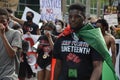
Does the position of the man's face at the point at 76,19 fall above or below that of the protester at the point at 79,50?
above

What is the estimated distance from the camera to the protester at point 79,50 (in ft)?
19.1

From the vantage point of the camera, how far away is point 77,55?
582 cm

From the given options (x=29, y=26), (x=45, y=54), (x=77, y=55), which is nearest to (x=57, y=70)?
(x=77, y=55)

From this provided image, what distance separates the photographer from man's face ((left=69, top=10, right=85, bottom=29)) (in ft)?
19.2

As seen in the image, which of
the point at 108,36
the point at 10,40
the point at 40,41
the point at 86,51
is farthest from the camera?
the point at 40,41

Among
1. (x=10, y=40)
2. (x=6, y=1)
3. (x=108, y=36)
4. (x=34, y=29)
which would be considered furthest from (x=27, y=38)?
(x=10, y=40)

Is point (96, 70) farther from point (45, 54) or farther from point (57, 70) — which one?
point (45, 54)

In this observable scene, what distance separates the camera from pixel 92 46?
5.85 metres

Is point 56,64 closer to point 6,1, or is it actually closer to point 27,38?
point 27,38

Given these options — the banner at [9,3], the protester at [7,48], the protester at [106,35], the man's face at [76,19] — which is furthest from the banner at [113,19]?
the man's face at [76,19]

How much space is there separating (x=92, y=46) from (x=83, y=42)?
118mm

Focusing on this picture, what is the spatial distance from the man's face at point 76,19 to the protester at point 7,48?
1.03 m

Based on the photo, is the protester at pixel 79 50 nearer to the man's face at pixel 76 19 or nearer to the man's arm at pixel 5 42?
the man's face at pixel 76 19

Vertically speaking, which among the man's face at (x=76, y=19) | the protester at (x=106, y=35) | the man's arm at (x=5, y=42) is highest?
the man's face at (x=76, y=19)
